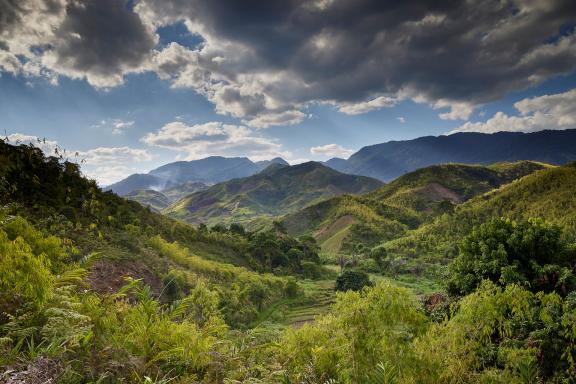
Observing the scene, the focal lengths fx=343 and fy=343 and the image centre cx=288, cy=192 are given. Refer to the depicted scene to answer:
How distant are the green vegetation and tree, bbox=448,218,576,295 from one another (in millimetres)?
83

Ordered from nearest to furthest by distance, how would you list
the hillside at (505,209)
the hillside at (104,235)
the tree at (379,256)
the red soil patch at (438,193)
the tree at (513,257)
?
→ the tree at (513,257) < the hillside at (104,235) < the hillside at (505,209) < the tree at (379,256) < the red soil patch at (438,193)

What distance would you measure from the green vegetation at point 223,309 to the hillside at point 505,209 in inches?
2324

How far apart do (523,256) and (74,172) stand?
138 ft

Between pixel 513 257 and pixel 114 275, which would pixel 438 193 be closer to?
pixel 513 257

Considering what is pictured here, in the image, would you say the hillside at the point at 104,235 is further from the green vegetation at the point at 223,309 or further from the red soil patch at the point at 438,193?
the red soil patch at the point at 438,193

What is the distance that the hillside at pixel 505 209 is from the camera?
3354 inches

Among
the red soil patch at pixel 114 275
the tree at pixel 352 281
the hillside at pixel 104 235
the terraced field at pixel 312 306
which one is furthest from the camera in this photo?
the tree at pixel 352 281

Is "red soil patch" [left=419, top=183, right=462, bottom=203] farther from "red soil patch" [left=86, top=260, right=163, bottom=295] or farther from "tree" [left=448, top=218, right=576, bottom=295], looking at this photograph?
"red soil patch" [left=86, top=260, right=163, bottom=295]

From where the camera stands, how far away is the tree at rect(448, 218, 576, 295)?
17344mm

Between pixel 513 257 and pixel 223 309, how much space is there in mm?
17654

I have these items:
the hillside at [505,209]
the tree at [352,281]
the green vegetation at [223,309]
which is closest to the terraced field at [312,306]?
the green vegetation at [223,309]

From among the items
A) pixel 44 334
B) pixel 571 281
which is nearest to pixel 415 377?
pixel 44 334

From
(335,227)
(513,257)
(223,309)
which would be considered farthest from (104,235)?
(335,227)

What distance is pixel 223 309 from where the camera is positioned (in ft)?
74.8
